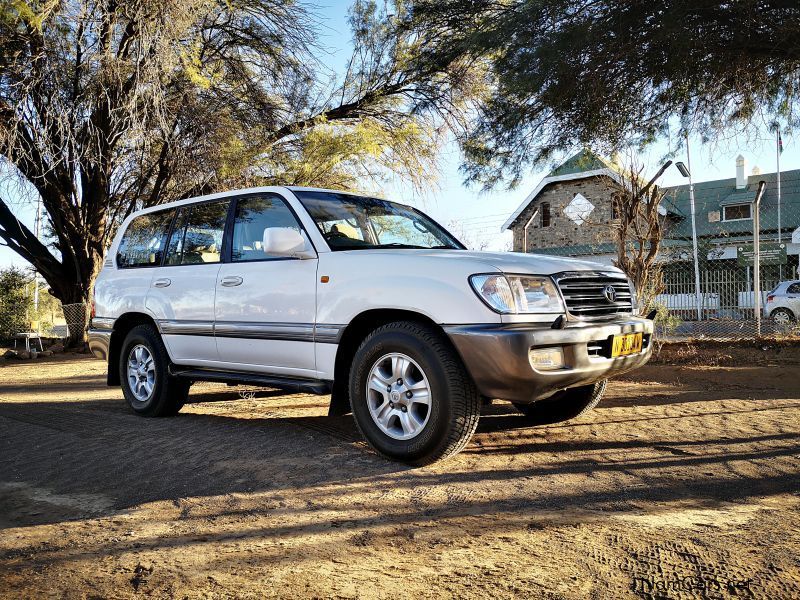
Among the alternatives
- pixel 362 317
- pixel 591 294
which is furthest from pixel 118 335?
pixel 591 294

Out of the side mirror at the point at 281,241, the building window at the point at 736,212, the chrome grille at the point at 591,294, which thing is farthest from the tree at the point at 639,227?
the building window at the point at 736,212

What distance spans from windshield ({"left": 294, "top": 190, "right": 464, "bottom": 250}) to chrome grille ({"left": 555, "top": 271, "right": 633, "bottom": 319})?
4.68 feet

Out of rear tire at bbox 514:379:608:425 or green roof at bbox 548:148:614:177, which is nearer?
rear tire at bbox 514:379:608:425

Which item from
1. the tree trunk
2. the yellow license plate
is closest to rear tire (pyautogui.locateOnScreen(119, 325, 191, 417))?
the yellow license plate

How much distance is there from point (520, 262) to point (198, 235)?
9.89ft

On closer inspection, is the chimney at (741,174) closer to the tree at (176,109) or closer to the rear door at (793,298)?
the rear door at (793,298)

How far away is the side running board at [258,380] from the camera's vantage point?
14.9 feet

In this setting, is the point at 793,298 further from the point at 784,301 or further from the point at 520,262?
the point at 520,262

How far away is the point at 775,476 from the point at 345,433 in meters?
2.97

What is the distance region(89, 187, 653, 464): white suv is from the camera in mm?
3836

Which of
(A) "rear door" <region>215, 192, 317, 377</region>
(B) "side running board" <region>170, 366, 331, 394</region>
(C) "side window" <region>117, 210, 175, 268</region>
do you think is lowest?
(B) "side running board" <region>170, 366, 331, 394</region>

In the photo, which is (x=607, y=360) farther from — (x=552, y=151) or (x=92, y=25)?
(x=92, y=25)

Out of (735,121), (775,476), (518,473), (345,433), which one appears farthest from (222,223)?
(735,121)

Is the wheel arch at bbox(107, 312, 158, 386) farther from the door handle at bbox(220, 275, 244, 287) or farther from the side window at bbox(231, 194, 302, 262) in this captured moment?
the side window at bbox(231, 194, 302, 262)
